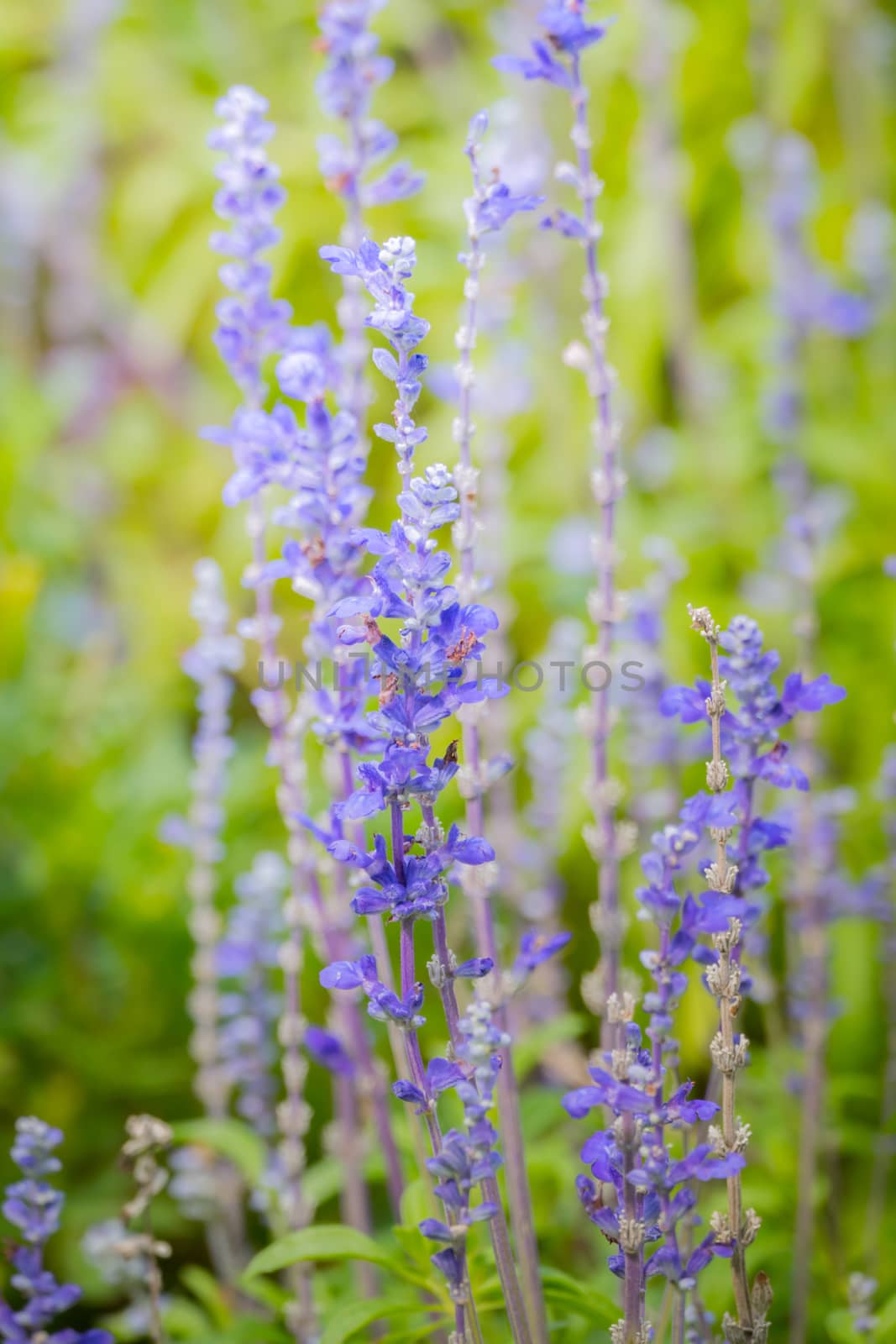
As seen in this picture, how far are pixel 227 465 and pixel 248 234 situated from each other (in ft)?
8.92

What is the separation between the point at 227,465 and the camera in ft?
13.4

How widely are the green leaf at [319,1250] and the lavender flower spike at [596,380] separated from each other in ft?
1.34

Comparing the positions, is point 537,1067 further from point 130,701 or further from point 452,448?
point 452,448

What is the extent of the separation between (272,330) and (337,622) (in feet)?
1.40

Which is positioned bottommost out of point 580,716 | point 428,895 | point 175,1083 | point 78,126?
point 175,1083

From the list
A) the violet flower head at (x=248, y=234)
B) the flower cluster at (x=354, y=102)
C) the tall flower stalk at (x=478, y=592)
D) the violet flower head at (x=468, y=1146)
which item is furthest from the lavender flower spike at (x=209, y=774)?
the violet flower head at (x=468, y=1146)

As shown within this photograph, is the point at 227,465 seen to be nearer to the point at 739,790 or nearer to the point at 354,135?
the point at 354,135

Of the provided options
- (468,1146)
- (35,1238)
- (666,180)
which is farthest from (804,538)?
(666,180)

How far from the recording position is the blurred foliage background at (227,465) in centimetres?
246

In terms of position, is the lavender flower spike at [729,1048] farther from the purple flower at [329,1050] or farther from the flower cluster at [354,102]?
the flower cluster at [354,102]

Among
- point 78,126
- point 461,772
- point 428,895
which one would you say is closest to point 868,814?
point 461,772

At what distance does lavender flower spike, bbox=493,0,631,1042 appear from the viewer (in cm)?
133

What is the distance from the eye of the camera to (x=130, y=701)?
3189mm

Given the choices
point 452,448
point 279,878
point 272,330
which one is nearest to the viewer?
point 272,330
